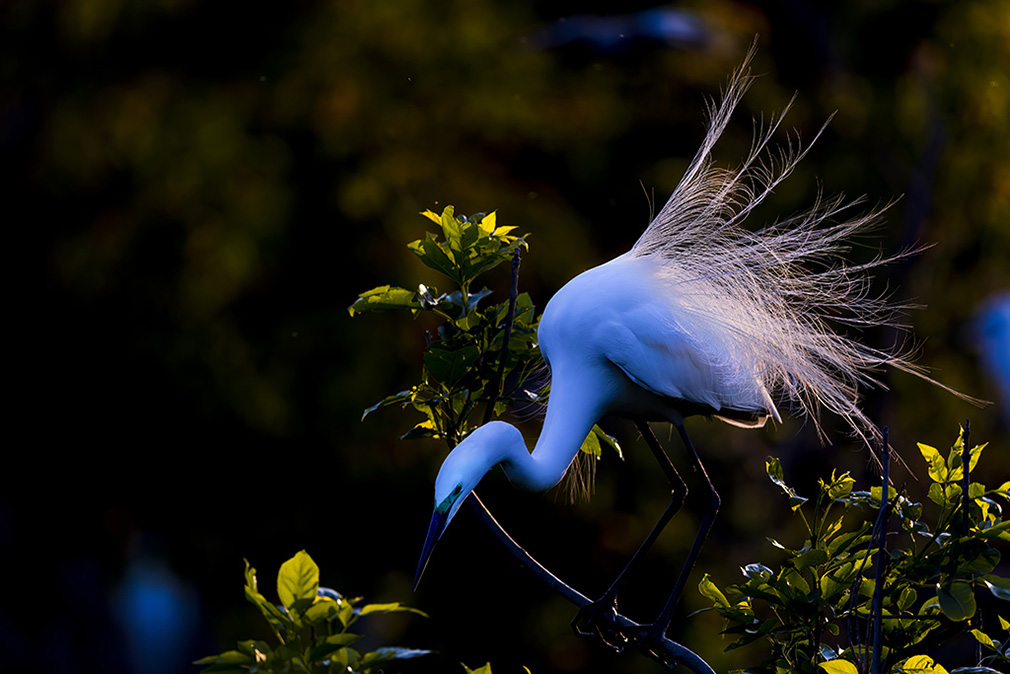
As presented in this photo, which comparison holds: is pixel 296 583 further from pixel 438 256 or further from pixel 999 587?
pixel 999 587

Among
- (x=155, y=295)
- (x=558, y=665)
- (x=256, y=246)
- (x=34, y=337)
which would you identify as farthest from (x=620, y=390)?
(x=34, y=337)

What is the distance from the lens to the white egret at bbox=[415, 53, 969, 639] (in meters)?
2.09

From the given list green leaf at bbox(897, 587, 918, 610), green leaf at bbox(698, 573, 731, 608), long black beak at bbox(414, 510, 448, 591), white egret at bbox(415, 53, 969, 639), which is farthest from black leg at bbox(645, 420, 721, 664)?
long black beak at bbox(414, 510, 448, 591)

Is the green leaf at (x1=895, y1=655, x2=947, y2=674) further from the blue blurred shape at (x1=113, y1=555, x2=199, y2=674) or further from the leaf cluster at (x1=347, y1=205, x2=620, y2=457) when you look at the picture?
the blue blurred shape at (x1=113, y1=555, x2=199, y2=674)

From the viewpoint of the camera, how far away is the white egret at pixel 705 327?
6.84ft

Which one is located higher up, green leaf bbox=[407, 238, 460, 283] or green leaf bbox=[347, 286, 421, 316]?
green leaf bbox=[407, 238, 460, 283]

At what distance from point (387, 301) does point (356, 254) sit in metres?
3.38

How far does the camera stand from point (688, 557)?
7.30 feet

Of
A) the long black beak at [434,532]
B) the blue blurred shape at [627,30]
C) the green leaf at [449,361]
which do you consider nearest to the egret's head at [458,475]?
the long black beak at [434,532]

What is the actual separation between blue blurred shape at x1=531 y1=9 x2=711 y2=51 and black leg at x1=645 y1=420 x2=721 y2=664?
343cm

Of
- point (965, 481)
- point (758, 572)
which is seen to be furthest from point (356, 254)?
point (965, 481)

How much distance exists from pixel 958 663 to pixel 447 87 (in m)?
3.70

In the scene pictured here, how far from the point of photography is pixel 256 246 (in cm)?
489

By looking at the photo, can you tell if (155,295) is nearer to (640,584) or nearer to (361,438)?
(361,438)
